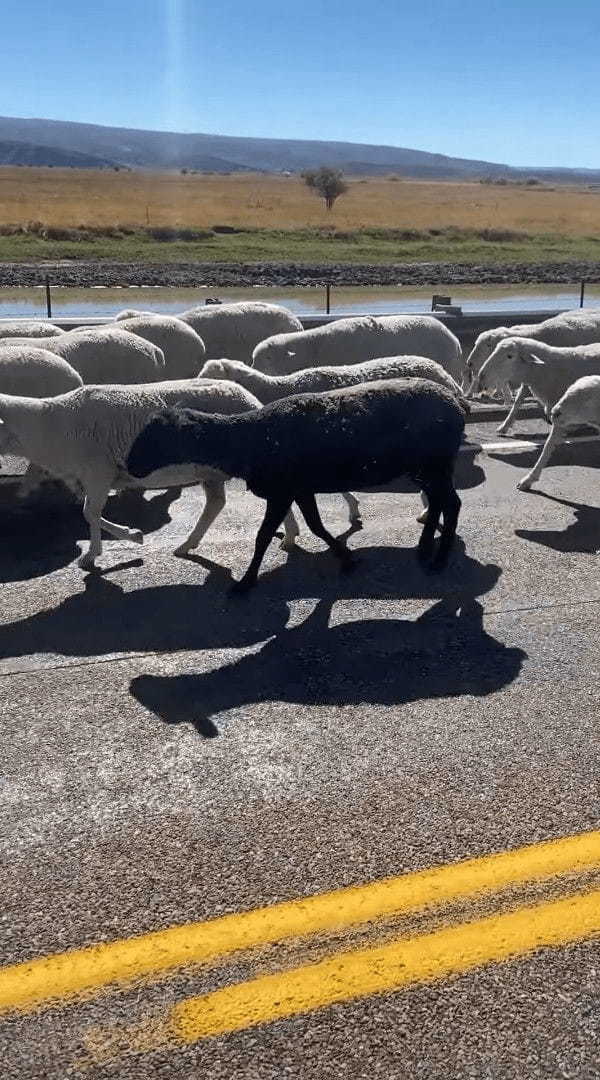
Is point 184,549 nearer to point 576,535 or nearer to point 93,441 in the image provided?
point 93,441

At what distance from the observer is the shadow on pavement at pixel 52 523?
6.93 m

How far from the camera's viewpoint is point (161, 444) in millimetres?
6367

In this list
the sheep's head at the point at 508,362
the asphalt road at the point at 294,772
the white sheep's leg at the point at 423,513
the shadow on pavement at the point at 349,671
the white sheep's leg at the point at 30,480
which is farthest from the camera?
the sheep's head at the point at 508,362

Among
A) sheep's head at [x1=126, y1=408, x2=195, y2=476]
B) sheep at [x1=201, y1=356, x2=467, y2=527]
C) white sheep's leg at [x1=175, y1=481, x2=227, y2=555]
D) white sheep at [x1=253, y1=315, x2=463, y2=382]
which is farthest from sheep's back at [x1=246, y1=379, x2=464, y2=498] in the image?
white sheep at [x1=253, y1=315, x2=463, y2=382]

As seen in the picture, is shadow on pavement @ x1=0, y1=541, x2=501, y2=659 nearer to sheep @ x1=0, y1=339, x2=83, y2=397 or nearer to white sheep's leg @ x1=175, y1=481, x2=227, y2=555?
white sheep's leg @ x1=175, y1=481, x2=227, y2=555

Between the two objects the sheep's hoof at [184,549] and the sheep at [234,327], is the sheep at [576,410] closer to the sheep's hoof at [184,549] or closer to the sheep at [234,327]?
the sheep's hoof at [184,549]

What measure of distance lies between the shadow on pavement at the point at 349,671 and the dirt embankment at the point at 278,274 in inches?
937

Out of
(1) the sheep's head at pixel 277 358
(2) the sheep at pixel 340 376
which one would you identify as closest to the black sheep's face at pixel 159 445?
(2) the sheep at pixel 340 376

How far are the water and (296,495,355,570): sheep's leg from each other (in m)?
12.3

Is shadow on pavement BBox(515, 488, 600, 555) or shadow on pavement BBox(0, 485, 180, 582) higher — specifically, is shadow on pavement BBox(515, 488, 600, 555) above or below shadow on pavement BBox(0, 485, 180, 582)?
above

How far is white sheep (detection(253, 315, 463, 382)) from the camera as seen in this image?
34.2ft

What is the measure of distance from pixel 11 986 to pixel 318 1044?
0.98 m

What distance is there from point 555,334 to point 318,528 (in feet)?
20.9

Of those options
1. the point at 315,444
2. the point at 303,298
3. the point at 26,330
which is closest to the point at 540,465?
the point at 315,444
